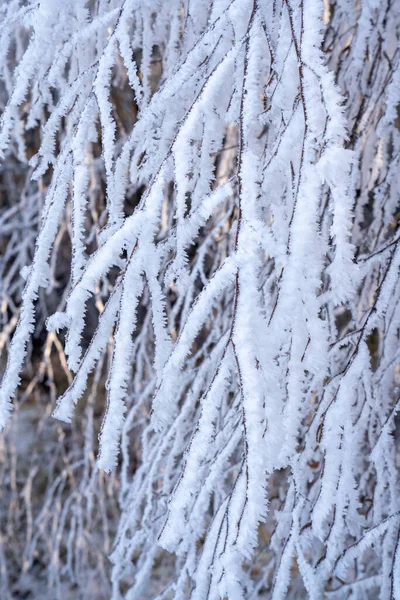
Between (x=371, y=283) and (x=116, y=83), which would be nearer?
(x=371, y=283)

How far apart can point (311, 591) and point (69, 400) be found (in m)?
0.62

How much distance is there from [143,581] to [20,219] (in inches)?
67.8

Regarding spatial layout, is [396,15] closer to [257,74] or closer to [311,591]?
[257,74]

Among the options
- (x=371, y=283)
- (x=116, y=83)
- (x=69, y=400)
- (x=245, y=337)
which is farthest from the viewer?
(x=116, y=83)

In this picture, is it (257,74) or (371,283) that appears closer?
(257,74)

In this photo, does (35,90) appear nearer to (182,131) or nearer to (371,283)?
(182,131)

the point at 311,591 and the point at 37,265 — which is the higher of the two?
the point at 37,265

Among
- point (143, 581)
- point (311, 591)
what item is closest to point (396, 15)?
point (311, 591)

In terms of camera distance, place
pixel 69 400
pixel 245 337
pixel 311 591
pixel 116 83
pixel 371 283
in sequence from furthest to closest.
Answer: pixel 116 83, pixel 371 283, pixel 311 591, pixel 69 400, pixel 245 337

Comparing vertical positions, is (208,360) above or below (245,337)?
above

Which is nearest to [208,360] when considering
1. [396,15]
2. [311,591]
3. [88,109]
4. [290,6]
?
[311,591]

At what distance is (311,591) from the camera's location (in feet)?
3.18

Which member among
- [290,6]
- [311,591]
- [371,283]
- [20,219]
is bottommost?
[311,591]

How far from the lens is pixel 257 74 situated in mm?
585
